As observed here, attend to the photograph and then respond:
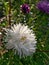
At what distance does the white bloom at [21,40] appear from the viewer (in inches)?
29.2

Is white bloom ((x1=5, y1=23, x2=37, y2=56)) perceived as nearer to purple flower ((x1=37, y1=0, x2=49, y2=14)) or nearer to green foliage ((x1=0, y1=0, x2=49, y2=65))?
green foliage ((x1=0, y1=0, x2=49, y2=65))

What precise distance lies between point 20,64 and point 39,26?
0.76ft

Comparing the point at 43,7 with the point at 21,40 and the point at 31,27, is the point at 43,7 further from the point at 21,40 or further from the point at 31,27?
the point at 21,40

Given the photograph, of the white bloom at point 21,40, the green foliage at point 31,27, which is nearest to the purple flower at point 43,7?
the green foliage at point 31,27

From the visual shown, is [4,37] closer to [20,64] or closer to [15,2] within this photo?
[20,64]

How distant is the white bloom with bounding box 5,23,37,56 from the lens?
0.74m

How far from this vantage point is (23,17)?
95cm

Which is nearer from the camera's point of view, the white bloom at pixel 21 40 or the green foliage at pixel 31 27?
the white bloom at pixel 21 40

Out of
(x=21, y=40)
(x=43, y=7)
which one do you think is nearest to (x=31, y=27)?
(x=43, y=7)

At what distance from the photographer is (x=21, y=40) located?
2.47 ft

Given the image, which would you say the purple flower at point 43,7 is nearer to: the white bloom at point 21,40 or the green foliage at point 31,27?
the green foliage at point 31,27

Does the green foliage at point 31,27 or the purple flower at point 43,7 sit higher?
the purple flower at point 43,7

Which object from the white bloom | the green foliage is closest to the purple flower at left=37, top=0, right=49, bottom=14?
the green foliage

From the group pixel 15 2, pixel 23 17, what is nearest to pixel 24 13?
pixel 23 17
